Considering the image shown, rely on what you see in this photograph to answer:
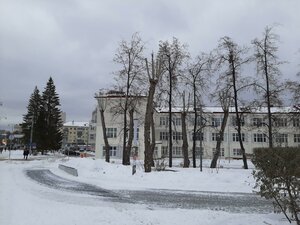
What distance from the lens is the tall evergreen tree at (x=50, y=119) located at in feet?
245

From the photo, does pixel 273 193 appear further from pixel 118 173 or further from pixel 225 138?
pixel 225 138

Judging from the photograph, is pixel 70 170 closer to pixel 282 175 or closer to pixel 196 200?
pixel 196 200

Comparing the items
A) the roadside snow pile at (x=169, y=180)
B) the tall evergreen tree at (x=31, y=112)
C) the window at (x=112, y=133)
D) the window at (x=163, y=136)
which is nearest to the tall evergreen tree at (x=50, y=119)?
the tall evergreen tree at (x=31, y=112)

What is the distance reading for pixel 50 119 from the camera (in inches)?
3196

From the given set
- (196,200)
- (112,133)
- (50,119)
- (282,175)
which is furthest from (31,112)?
(282,175)

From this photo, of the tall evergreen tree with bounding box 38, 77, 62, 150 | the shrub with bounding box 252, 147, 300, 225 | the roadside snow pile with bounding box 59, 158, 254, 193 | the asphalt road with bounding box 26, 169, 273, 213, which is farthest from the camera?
the tall evergreen tree with bounding box 38, 77, 62, 150

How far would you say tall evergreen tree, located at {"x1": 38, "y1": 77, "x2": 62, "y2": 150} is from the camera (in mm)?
74825

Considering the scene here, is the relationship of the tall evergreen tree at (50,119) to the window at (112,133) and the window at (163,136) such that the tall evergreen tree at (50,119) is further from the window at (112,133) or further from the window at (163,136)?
the window at (163,136)

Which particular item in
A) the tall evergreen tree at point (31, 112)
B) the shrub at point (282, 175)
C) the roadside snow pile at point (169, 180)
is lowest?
the roadside snow pile at point (169, 180)

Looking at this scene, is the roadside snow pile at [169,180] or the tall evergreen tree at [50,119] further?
the tall evergreen tree at [50,119]

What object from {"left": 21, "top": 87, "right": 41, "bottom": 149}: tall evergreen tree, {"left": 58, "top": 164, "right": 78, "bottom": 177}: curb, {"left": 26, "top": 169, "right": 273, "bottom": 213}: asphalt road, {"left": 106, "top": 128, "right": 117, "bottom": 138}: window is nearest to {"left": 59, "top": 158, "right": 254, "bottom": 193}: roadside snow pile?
{"left": 58, "top": 164, "right": 78, "bottom": 177}: curb

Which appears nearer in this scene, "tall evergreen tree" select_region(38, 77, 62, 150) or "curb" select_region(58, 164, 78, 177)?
"curb" select_region(58, 164, 78, 177)

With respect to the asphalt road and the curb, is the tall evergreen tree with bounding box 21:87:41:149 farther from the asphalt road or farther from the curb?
the asphalt road

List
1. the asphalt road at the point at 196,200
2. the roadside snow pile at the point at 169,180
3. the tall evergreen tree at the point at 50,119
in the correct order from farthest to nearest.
A: the tall evergreen tree at the point at 50,119 < the roadside snow pile at the point at 169,180 < the asphalt road at the point at 196,200
